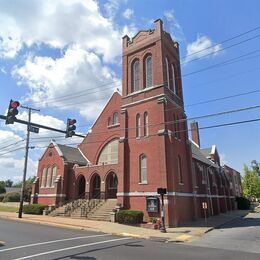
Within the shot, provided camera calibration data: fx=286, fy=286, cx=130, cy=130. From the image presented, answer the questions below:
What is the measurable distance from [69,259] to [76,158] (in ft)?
96.8

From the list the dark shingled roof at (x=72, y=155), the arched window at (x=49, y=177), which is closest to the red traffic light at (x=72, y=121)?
the dark shingled roof at (x=72, y=155)

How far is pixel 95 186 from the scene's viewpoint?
3672cm

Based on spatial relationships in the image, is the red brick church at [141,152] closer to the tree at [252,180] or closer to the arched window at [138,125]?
the arched window at [138,125]

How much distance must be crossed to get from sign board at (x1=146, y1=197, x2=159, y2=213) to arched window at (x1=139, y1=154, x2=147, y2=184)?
2.00m

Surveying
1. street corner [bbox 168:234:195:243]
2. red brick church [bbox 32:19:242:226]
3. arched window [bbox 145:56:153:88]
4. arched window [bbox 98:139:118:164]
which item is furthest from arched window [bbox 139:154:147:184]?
street corner [bbox 168:234:195:243]

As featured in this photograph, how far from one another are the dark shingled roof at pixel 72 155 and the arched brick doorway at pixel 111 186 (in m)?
6.69

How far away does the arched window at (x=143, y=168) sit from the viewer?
1085 inches

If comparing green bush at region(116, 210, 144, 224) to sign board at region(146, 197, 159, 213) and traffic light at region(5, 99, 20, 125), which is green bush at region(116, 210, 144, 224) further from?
traffic light at region(5, 99, 20, 125)

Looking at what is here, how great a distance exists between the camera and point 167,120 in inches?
1112

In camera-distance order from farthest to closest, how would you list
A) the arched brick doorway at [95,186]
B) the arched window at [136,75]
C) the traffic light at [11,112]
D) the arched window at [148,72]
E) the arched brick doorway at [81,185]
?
the arched brick doorway at [81,185] < the arched brick doorway at [95,186] < the arched window at [136,75] < the arched window at [148,72] < the traffic light at [11,112]

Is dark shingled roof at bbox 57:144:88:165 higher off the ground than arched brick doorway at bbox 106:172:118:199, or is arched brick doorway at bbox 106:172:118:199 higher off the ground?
dark shingled roof at bbox 57:144:88:165

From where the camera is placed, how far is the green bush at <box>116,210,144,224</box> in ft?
80.8

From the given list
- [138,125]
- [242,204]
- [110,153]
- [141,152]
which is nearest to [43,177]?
[110,153]

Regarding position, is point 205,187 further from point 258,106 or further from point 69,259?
point 69,259
